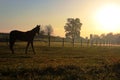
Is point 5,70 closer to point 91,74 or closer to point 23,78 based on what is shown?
point 23,78

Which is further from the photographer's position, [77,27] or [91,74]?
[77,27]

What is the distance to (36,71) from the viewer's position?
504 inches

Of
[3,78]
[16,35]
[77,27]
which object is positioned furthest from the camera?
[77,27]

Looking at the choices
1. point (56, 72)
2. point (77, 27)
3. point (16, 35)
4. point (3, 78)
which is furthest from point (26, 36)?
point (77, 27)

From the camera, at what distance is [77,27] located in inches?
4338

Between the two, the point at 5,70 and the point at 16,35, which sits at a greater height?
the point at 16,35

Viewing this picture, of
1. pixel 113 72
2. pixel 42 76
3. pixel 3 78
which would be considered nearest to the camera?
pixel 3 78

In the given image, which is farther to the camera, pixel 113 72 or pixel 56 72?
pixel 113 72

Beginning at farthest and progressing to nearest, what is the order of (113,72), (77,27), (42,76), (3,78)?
(77,27) < (113,72) < (42,76) < (3,78)

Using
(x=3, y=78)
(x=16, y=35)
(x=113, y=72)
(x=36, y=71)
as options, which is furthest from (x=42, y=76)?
(x=16, y=35)

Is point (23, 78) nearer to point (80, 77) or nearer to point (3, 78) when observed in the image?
point (3, 78)

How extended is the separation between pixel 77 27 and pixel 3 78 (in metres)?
99.8

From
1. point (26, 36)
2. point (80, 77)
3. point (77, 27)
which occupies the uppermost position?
point (77, 27)

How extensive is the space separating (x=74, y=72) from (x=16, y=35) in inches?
518
